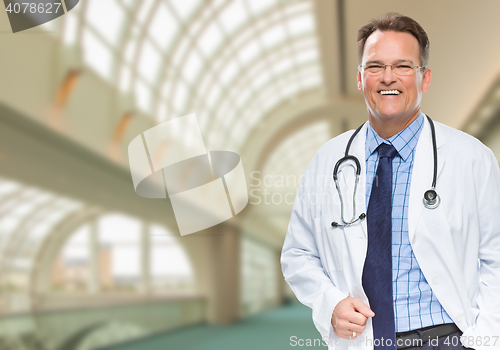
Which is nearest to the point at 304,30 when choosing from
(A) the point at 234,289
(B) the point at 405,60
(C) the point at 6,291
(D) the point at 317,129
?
(D) the point at 317,129

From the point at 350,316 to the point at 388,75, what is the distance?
877 mm

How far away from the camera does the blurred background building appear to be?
7.91 metres

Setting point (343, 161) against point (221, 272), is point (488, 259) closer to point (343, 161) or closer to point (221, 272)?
point (343, 161)

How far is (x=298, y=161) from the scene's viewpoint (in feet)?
101

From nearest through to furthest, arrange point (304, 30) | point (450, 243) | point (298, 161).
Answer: point (450, 243) → point (304, 30) → point (298, 161)

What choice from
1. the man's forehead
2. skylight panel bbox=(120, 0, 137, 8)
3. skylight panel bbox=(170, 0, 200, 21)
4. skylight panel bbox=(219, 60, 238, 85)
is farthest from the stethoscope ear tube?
skylight panel bbox=(219, 60, 238, 85)

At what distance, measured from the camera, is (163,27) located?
12508 millimetres

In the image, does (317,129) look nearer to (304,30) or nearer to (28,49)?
(304,30)

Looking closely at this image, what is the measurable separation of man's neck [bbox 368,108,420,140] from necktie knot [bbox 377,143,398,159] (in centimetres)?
4

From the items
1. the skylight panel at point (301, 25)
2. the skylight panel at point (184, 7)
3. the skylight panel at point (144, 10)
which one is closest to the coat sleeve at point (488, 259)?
the skylight panel at point (144, 10)

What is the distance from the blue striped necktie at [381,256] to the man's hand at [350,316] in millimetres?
94

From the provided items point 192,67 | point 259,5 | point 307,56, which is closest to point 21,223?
→ point 192,67

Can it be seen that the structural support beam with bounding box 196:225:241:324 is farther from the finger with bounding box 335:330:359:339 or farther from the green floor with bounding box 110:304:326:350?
the finger with bounding box 335:330:359:339

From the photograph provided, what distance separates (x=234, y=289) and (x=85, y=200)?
10.9m
